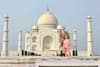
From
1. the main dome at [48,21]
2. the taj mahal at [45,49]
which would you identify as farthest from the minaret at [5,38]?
the main dome at [48,21]

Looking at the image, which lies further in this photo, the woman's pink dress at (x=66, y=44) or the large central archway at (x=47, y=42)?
the large central archway at (x=47, y=42)

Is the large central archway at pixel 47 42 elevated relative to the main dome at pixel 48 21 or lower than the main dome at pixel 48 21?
lower

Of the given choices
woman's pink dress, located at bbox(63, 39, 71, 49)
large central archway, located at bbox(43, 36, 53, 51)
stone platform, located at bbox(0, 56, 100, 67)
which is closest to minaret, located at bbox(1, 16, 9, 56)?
woman's pink dress, located at bbox(63, 39, 71, 49)

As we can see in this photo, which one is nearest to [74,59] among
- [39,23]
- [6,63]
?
[6,63]

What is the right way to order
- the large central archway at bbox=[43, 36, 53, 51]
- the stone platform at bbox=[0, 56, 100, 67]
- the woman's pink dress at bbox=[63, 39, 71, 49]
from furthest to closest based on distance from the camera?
the large central archway at bbox=[43, 36, 53, 51] < the woman's pink dress at bbox=[63, 39, 71, 49] < the stone platform at bbox=[0, 56, 100, 67]

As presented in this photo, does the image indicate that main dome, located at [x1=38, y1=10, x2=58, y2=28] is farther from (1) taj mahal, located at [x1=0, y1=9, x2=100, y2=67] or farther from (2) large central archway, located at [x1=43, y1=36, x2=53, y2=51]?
(2) large central archway, located at [x1=43, y1=36, x2=53, y2=51]

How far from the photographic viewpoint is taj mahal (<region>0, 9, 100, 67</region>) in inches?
529

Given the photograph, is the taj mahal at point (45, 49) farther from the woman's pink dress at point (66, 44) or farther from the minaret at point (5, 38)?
the woman's pink dress at point (66, 44)

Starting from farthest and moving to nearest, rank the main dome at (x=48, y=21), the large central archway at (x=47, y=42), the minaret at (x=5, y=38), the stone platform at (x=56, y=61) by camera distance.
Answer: the main dome at (x=48, y=21) → the large central archway at (x=47, y=42) → the minaret at (x=5, y=38) → the stone platform at (x=56, y=61)

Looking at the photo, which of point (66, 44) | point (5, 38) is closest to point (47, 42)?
point (5, 38)

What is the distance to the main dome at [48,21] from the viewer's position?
109 ft

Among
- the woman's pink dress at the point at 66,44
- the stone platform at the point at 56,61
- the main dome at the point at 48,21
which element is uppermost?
the main dome at the point at 48,21

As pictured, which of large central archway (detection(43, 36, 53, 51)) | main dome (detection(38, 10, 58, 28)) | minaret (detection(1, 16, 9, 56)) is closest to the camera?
minaret (detection(1, 16, 9, 56))

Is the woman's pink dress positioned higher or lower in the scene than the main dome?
lower
